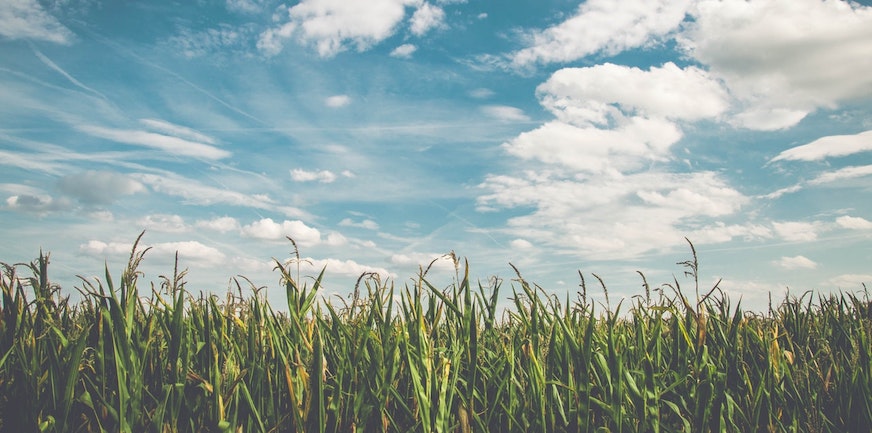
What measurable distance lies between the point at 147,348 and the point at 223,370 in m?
0.41

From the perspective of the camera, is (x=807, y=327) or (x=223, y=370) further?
(x=807, y=327)

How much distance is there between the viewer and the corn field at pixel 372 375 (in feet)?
9.49

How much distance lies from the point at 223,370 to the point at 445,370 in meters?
1.19

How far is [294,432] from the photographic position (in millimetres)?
2955

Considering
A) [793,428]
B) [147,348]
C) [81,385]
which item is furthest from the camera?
[793,428]

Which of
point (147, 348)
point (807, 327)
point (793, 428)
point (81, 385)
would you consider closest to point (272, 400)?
point (147, 348)

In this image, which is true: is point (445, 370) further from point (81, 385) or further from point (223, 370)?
point (81, 385)

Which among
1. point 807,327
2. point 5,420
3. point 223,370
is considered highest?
point 807,327

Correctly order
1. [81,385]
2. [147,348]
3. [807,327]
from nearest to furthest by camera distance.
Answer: [147,348] → [81,385] → [807,327]

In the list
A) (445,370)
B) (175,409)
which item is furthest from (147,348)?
(445,370)

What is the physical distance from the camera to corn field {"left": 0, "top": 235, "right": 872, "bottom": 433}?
2.89 metres

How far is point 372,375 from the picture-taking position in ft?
10.3

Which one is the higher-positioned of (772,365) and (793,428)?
(772,365)

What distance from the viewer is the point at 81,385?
3270mm
